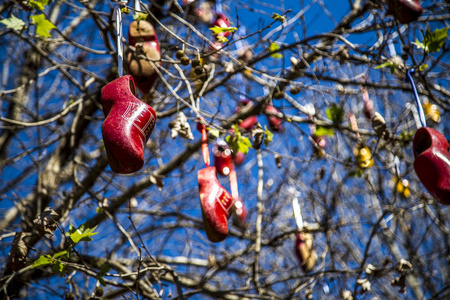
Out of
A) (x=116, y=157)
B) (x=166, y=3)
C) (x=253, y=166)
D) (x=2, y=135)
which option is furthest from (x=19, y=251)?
(x=253, y=166)

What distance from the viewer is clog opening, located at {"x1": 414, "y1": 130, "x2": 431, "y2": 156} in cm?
202

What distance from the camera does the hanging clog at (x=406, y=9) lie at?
234cm

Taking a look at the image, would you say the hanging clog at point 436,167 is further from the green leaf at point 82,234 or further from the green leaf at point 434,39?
the green leaf at point 82,234

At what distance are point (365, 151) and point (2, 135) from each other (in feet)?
9.04

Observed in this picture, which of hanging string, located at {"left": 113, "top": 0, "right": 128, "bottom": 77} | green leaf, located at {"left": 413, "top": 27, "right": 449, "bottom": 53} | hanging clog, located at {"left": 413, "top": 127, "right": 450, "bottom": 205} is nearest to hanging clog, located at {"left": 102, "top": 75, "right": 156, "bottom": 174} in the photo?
hanging string, located at {"left": 113, "top": 0, "right": 128, "bottom": 77}

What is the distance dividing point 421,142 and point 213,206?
978mm

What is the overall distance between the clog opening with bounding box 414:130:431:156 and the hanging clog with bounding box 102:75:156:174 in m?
1.19

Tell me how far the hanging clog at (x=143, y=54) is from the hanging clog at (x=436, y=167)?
4.07 feet

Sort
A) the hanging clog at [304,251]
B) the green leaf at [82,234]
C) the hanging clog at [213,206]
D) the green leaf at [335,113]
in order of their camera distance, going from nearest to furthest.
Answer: the green leaf at [82,234]
the hanging clog at [213,206]
the green leaf at [335,113]
the hanging clog at [304,251]

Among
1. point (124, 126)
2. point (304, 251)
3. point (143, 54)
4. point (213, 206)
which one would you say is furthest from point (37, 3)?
point (304, 251)

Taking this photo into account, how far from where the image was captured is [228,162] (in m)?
2.99

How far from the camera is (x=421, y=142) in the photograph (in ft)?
6.88

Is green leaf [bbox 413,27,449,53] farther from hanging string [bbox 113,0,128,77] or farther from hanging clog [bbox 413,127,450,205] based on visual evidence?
hanging string [bbox 113,0,128,77]

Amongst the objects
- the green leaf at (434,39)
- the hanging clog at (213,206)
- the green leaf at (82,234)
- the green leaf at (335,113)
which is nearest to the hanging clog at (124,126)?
the green leaf at (82,234)
